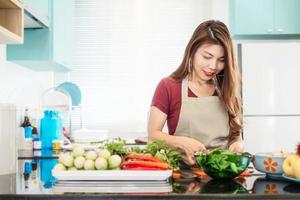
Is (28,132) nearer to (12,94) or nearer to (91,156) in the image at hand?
(12,94)

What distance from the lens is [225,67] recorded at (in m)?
1.69

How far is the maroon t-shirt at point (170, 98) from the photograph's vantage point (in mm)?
1790

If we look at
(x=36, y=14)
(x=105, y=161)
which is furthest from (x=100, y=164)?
(x=36, y=14)

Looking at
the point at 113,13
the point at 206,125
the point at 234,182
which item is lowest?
the point at 234,182

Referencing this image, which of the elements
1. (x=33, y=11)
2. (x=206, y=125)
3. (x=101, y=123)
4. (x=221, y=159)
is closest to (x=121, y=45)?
(x=101, y=123)

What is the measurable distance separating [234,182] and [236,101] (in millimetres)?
734

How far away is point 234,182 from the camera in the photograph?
111 cm

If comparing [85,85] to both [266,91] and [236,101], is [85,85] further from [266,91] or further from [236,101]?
[236,101]

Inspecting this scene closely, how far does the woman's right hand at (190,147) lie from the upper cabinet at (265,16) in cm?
225

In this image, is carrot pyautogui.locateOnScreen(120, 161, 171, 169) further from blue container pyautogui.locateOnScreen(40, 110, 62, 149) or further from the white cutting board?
blue container pyautogui.locateOnScreen(40, 110, 62, 149)

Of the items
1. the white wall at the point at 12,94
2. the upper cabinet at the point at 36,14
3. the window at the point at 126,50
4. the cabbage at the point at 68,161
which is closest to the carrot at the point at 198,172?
the cabbage at the point at 68,161

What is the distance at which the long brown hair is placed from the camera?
5.42 feet

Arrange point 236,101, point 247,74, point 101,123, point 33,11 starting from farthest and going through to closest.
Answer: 1. point 101,123
2. point 247,74
3. point 33,11
4. point 236,101

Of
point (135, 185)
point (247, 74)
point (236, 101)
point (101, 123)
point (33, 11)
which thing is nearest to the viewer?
point (135, 185)
